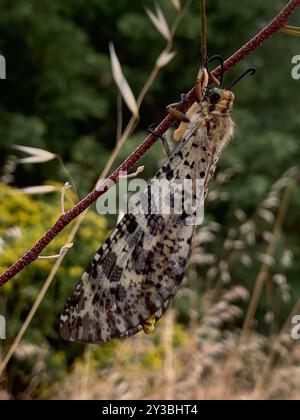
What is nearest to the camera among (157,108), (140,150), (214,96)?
(140,150)

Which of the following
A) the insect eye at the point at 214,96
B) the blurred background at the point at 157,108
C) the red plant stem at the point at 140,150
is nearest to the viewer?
the red plant stem at the point at 140,150

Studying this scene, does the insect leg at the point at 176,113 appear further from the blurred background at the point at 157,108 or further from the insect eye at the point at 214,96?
the blurred background at the point at 157,108

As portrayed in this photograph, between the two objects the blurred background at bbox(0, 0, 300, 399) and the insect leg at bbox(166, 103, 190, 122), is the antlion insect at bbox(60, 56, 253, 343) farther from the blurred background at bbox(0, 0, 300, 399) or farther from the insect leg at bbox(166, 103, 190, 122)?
the blurred background at bbox(0, 0, 300, 399)

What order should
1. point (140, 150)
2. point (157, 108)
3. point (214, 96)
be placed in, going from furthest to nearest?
point (157, 108) < point (214, 96) < point (140, 150)

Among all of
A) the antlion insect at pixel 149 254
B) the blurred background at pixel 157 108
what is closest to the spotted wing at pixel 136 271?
the antlion insect at pixel 149 254

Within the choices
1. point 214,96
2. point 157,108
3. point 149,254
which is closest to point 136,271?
point 149,254

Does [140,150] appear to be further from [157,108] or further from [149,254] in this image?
[157,108]

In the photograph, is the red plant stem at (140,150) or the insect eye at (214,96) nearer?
the red plant stem at (140,150)

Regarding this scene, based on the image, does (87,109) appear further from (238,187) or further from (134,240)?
(134,240)
